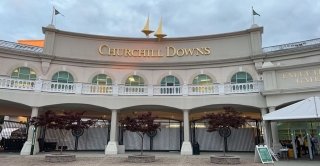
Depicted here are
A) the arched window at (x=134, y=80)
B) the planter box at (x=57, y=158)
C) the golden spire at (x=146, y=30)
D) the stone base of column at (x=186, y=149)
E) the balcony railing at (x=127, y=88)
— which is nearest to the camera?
the planter box at (x=57, y=158)

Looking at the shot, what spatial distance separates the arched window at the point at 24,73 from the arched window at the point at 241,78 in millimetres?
17167

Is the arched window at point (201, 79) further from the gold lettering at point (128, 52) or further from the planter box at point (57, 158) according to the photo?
the planter box at point (57, 158)

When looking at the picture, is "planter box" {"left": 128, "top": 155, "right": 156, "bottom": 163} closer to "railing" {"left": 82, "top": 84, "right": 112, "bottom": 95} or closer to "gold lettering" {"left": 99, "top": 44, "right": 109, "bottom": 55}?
"railing" {"left": 82, "top": 84, "right": 112, "bottom": 95}

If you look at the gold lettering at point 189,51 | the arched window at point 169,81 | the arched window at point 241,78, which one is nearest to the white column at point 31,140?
the arched window at point 169,81

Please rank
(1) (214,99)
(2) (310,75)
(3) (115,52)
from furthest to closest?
(3) (115,52)
(1) (214,99)
(2) (310,75)

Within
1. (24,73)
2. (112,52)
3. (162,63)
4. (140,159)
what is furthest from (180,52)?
(24,73)

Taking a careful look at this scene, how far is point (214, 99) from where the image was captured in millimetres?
18766

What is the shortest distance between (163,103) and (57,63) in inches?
411

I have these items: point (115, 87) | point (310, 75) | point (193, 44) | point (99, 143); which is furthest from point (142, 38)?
point (310, 75)

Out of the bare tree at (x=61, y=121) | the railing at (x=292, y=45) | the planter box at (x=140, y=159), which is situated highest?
the railing at (x=292, y=45)

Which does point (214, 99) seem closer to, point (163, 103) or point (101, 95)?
point (163, 103)

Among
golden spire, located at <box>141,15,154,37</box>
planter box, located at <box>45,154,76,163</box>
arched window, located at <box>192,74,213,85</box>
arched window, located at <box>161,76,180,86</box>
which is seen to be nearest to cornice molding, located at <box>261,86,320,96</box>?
arched window, located at <box>192,74,213,85</box>

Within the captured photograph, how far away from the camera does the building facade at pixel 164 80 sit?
59.1ft

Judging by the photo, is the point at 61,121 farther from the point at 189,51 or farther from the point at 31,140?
the point at 189,51
